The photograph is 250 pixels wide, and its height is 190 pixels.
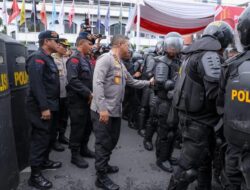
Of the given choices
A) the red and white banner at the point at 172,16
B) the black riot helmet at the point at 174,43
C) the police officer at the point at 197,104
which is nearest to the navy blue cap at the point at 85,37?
the black riot helmet at the point at 174,43

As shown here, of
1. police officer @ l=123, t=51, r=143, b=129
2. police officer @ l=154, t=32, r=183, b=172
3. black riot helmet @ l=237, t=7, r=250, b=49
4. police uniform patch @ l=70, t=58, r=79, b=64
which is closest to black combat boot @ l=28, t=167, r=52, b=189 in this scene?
police uniform patch @ l=70, t=58, r=79, b=64

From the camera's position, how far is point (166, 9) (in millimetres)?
7297

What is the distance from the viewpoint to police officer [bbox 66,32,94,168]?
3.67m

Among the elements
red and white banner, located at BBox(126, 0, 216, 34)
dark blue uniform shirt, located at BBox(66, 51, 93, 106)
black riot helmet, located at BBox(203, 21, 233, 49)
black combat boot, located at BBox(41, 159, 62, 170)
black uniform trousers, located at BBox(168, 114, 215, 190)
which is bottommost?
black combat boot, located at BBox(41, 159, 62, 170)

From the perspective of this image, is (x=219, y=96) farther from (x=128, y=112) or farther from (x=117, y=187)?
(x=128, y=112)

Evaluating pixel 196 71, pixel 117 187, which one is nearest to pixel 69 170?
pixel 117 187

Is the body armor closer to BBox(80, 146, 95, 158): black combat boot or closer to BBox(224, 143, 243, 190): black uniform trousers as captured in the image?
BBox(224, 143, 243, 190): black uniform trousers

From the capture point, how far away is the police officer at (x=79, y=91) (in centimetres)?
367

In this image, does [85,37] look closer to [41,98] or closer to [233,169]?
[41,98]

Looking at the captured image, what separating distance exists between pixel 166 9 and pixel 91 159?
4.87 meters

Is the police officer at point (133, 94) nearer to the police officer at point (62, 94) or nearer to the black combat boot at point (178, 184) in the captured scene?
the police officer at point (62, 94)

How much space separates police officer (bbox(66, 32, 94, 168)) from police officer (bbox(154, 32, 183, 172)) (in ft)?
3.26

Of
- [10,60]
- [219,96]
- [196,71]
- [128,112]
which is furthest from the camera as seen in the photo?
[128,112]

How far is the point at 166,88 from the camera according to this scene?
3.50m
